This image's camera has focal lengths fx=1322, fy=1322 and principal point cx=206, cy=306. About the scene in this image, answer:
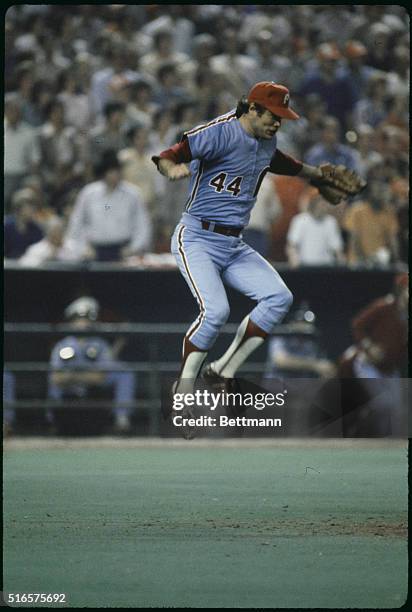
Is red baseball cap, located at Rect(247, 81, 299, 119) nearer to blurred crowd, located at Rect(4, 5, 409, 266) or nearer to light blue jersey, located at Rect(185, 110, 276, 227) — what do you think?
light blue jersey, located at Rect(185, 110, 276, 227)

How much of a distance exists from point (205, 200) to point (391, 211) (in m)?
4.00

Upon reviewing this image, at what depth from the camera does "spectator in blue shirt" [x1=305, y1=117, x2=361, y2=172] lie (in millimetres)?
10469

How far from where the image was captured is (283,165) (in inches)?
241

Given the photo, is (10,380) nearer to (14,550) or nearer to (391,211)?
(391,211)

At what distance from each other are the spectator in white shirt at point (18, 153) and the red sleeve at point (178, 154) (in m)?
4.88

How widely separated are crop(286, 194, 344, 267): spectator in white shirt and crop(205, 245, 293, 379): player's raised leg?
339cm

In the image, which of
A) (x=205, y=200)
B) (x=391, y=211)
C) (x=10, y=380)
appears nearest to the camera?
(x=205, y=200)

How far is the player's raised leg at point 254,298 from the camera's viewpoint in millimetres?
5902

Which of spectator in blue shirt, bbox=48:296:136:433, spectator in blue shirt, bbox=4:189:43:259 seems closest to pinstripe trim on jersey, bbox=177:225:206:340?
spectator in blue shirt, bbox=4:189:43:259

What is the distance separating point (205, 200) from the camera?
597cm

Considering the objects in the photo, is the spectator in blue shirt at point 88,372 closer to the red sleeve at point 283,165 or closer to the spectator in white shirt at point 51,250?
the spectator in white shirt at point 51,250

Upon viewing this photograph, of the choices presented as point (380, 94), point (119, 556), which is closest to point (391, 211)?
point (380, 94)

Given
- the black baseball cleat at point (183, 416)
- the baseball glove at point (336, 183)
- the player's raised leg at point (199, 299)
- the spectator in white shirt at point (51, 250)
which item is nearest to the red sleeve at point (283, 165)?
the baseball glove at point (336, 183)

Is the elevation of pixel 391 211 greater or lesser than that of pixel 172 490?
greater
